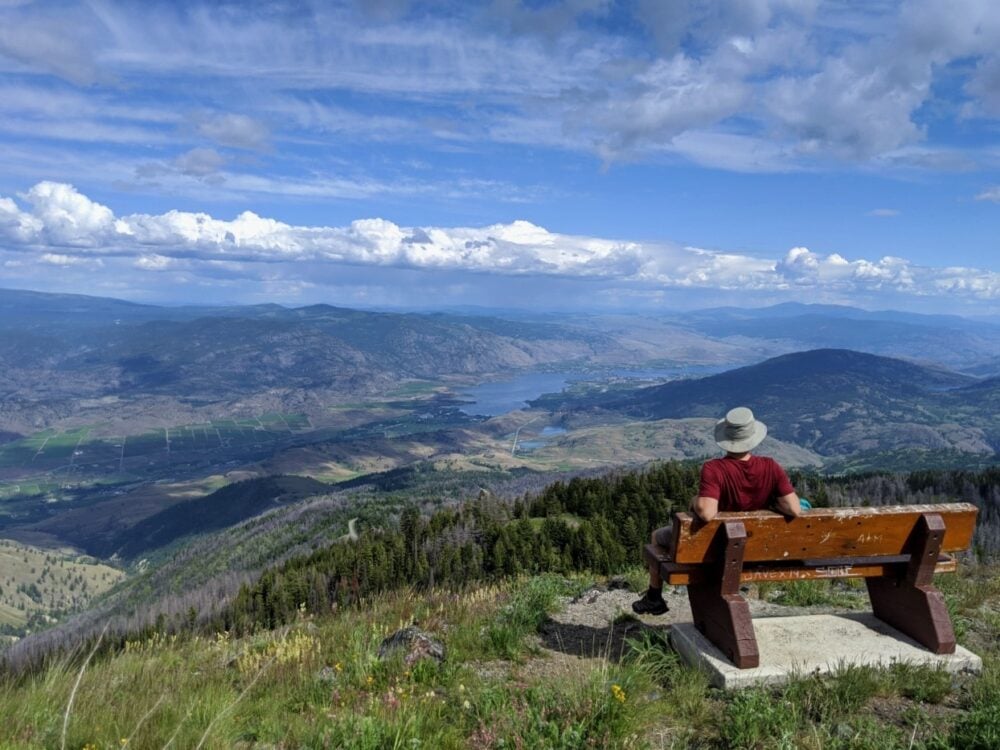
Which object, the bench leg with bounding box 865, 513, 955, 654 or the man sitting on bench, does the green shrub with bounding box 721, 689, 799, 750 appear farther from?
the bench leg with bounding box 865, 513, 955, 654

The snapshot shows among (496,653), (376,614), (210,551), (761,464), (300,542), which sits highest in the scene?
(761,464)

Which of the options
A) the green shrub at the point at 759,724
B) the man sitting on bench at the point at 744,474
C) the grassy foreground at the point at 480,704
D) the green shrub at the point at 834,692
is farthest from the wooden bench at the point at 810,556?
the green shrub at the point at 759,724

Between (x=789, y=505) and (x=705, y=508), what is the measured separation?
3.66 ft

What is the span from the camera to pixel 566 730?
235 inches

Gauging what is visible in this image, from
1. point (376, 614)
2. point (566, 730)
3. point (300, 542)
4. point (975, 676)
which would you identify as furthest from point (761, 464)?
point (300, 542)

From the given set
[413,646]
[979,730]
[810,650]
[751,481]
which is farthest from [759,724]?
[413,646]

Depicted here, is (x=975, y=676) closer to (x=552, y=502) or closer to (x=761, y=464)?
(x=761, y=464)

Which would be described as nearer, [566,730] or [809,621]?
[566,730]

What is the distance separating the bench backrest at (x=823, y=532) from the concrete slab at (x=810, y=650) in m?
1.19

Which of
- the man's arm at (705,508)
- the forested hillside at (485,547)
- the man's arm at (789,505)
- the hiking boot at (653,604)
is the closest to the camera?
the man's arm at (705,508)

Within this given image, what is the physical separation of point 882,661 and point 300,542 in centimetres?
12743

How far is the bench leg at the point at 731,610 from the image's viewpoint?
7.94 metres

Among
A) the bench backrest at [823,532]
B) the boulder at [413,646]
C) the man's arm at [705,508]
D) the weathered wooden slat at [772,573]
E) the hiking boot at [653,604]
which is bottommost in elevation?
the boulder at [413,646]

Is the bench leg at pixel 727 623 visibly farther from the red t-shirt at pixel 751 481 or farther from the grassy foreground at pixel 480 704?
the red t-shirt at pixel 751 481
